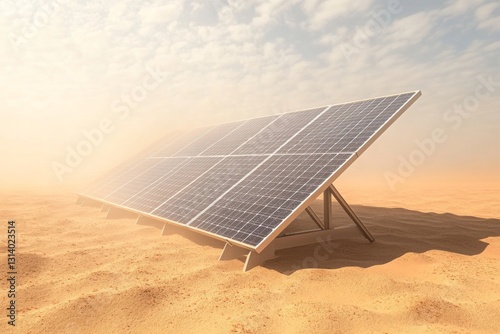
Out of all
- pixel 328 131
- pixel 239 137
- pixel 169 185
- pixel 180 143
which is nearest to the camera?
pixel 328 131

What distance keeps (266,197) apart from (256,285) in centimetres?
157

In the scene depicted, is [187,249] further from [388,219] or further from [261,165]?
[388,219]

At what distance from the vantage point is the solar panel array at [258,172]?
5453 mm

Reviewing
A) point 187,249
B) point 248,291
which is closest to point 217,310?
point 248,291

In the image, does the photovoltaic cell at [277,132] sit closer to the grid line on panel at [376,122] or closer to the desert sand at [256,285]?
the grid line on panel at [376,122]

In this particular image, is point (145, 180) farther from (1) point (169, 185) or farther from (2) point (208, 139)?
(2) point (208, 139)

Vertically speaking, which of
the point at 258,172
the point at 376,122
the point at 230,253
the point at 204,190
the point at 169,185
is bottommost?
the point at 230,253

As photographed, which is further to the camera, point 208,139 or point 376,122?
point 208,139

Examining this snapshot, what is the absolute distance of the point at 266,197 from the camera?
5816 millimetres

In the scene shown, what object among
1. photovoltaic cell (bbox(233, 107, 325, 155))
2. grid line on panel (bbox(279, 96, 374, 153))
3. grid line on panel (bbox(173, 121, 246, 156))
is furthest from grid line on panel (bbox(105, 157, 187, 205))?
grid line on panel (bbox(279, 96, 374, 153))

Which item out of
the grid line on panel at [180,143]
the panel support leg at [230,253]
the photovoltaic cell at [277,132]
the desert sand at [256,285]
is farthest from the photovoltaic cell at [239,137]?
the panel support leg at [230,253]

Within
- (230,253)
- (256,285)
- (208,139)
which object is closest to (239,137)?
(208,139)

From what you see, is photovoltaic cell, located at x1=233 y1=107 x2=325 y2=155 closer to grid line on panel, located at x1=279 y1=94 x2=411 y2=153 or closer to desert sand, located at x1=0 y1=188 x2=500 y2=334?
grid line on panel, located at x1=279 y1=94 x2=411 y2=153

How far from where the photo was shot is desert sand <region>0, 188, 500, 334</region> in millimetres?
3783
